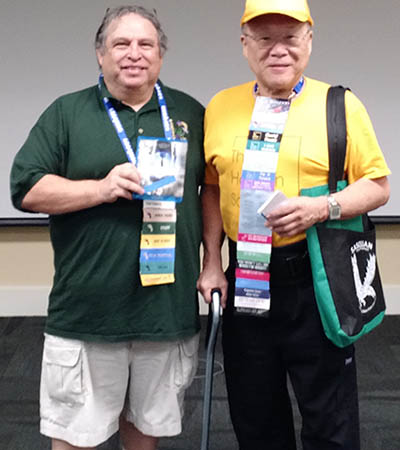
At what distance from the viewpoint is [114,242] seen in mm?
1868

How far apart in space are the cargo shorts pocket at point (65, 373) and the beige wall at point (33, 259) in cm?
250

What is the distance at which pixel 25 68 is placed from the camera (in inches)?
164

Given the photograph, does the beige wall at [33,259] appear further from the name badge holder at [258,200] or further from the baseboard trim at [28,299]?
the name badge holder at [258,200]

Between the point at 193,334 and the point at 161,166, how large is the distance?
0.55m

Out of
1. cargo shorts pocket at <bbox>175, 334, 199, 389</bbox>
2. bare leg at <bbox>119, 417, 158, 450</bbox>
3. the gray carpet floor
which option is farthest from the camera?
the gray carpet floor

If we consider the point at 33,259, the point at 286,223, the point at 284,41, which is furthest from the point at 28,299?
the point at 284,41

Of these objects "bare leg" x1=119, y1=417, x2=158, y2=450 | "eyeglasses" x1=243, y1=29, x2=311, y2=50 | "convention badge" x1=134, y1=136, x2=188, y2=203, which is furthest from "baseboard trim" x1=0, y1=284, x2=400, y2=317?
"eyeglasses" x1=243, y1=29, x2=311, y2=50

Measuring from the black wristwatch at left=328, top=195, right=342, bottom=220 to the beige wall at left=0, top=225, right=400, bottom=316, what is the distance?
280 cm

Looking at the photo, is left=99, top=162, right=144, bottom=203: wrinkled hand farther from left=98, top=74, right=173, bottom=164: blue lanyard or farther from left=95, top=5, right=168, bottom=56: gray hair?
left=95, top=5, right=168, bottom=56: gray hair

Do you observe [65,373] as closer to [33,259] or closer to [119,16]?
[119,16]

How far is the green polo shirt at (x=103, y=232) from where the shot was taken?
184 cm

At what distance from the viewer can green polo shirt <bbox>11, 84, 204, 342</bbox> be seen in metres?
1.84

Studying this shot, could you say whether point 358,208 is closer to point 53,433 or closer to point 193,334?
point 193,334

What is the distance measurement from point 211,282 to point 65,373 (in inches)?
20.3
